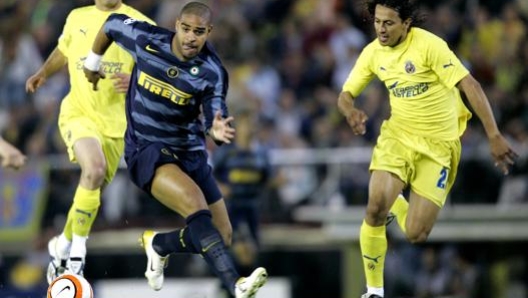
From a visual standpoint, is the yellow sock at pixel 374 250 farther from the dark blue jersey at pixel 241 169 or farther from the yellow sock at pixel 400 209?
the dark blue jersey at pixel 241 169

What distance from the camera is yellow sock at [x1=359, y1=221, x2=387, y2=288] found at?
13430 mm

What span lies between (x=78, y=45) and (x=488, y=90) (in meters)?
7.83

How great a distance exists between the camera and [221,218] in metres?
13.6

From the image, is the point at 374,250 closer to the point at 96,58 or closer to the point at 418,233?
the point at 418,233

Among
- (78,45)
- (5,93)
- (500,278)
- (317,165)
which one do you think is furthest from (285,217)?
(78,45)

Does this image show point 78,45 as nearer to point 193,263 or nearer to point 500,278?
point 193,263

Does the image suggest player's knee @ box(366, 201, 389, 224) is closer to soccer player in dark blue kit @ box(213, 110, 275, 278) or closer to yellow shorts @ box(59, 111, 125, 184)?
yellow shorts @ box(59, 111, 125, 184)

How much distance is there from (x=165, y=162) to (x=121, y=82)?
1236 millimetres

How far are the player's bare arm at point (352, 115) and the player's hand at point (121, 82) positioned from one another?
1.98m

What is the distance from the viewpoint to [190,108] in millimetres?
12938

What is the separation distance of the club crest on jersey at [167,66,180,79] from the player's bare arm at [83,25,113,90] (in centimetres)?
79

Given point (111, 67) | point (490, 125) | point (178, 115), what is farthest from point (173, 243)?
point (490, 125)

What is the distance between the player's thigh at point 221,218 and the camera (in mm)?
13492

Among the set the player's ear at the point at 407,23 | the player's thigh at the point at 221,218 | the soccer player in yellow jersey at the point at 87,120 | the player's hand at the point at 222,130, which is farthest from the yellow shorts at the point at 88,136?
the player's ear at the point at 407,23
